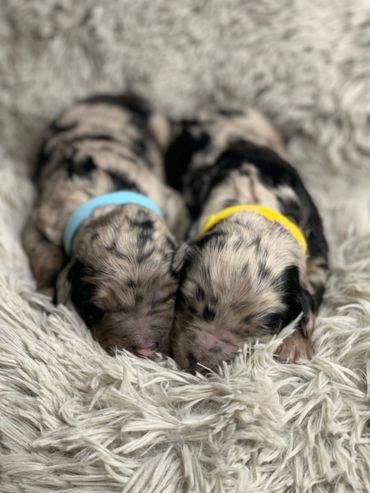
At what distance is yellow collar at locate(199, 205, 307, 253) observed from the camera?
76.9 inches

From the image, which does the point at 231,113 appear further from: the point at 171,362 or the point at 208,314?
the point at 171,362

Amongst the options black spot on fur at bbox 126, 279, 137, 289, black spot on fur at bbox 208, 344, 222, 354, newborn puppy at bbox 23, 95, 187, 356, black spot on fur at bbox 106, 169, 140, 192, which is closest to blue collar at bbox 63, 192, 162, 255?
newborn puppy at bbox 23, 95, 187, 356

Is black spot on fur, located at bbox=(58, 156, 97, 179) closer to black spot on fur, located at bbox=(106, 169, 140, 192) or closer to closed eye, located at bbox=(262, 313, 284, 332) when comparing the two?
black spot on fur, located at bbox=(106, 169, 140, 192)

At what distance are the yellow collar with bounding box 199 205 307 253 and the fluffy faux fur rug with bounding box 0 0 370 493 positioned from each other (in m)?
0.23

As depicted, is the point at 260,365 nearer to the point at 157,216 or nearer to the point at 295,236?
the point at 295,236

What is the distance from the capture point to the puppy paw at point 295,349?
172cm

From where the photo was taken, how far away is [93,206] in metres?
2.09

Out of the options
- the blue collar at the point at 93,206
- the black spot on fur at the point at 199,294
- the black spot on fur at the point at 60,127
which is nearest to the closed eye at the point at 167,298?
the black spot on fur at the point at 199,294

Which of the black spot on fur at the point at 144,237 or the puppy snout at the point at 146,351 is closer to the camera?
the puppy snout at the point at 146,351

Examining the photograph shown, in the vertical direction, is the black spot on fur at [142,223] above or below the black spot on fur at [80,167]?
below

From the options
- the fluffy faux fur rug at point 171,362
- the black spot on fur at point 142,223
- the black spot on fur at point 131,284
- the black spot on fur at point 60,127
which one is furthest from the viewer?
the black spot on fur at point 60,127

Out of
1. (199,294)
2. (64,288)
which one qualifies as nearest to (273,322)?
(199,294)

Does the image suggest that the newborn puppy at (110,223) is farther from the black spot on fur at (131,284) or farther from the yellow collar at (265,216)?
the yellow collar at (265,216)

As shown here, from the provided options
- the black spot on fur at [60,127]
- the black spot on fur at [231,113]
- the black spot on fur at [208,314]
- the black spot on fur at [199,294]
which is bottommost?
the black spot on fur at [208,314]
